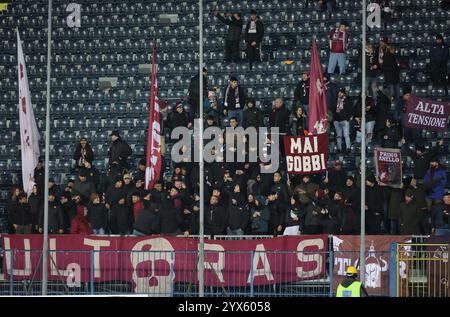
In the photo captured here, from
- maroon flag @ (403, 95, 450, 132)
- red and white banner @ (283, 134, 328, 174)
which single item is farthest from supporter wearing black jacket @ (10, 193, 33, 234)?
maroon flag @ (403, 95, 450, 132)

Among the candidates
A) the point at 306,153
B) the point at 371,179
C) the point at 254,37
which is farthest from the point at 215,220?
the point at 254,37

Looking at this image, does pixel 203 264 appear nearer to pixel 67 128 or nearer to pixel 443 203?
pixel 443 203

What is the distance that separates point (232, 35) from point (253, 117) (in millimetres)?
4221

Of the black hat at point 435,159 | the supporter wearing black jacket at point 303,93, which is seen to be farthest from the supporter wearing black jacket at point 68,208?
the black hat at point 435,159

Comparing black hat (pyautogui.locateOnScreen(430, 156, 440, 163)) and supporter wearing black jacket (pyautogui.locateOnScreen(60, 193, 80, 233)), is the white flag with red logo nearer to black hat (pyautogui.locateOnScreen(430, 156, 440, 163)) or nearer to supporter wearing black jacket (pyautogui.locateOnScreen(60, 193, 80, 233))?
supporter wearing black jacket (pyautogui.locateOnScreen(60, 193, 80, 233))

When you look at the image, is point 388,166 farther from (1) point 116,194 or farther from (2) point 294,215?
(1) point 116,194

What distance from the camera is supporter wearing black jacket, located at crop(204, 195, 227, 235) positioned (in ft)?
103

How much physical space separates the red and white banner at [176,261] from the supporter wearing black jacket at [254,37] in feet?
29.9

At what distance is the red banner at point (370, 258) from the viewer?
29.0 metres

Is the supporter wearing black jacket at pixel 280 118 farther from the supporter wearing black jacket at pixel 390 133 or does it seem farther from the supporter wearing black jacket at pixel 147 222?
the supporter wearing black jacket at pixel 147 222

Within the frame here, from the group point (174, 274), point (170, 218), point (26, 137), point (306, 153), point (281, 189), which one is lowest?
point (174, 274)

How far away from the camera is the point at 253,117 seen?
34.8m

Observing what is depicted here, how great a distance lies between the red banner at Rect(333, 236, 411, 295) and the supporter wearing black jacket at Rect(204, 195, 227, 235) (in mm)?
2785
